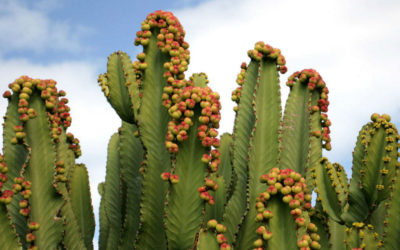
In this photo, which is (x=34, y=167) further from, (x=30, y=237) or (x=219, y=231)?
(x=219, y=231)

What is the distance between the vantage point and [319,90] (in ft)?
16.8

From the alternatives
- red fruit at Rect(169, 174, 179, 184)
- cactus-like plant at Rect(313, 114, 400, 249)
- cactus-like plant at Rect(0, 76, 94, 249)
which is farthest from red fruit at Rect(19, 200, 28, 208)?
cactus-like plant at Rect(313, 114, 400, 249)

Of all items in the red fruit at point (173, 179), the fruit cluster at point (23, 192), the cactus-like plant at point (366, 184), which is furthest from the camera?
the cactus-like plant at point (366, 184)

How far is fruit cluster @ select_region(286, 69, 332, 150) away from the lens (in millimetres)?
5035

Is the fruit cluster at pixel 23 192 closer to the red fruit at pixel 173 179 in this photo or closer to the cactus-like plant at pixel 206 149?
the cactus-like plant at pixel 206 149

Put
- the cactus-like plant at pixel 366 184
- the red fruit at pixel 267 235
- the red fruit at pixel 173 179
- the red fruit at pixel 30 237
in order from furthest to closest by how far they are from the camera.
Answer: the cactus-like plant at pixel 366 184 → the red fruit at pixel 30 237 → the red fruit at pixel 173 179 → the red fruit at pixel 267 235

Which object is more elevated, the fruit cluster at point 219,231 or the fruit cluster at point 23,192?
the fruit cluster at point 23,192

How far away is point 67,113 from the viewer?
543cm

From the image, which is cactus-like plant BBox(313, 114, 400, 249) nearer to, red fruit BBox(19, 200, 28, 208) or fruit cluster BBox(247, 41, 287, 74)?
fruit cluster BBox(247, 41, 287, 74)

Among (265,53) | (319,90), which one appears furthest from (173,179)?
(319,90)

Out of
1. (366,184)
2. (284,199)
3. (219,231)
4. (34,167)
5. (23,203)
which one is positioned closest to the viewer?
(284,199)

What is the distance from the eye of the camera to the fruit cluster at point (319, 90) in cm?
504

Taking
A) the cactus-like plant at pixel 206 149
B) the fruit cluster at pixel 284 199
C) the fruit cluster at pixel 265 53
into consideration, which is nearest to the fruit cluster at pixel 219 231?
the cactus-like plant at pixel 206 149

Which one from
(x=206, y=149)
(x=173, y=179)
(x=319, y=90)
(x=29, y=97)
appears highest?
(x=319, y=90)
